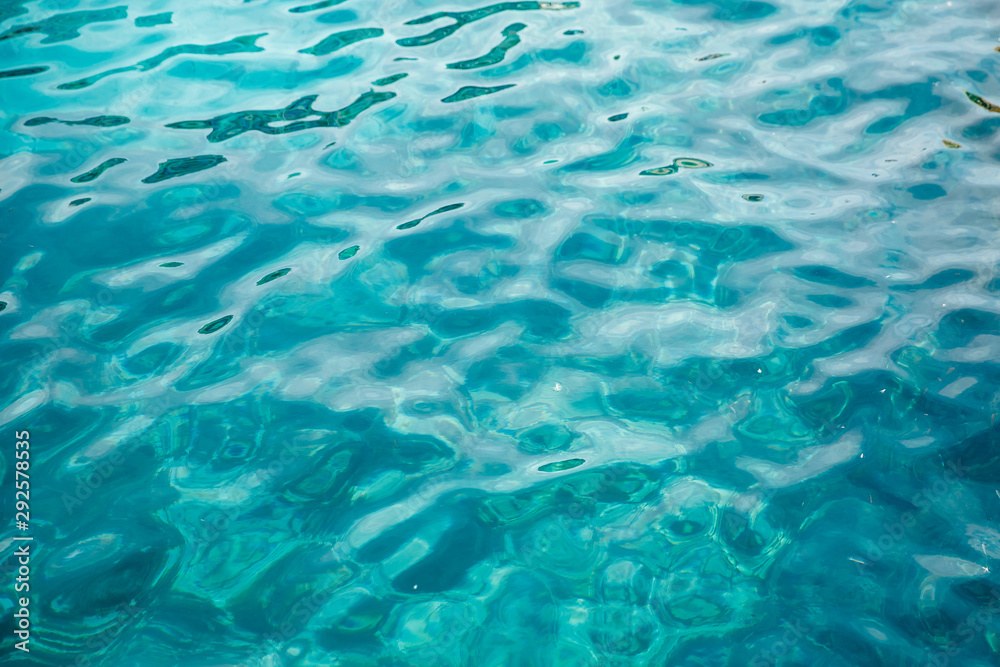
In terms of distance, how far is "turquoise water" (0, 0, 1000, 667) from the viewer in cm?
214

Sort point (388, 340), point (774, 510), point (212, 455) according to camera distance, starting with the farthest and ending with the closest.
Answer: point (388, 340) → point (212, 455) → point (774, 510)

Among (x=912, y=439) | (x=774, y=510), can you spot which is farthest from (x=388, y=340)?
(x=912, y=439)

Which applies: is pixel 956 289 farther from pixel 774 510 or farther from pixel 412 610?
pixel 412 610

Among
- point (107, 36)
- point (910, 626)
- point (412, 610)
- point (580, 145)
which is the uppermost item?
point (107, 36)

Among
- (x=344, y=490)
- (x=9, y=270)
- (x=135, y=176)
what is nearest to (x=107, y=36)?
(x=135, y=176)

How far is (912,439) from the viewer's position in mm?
2514

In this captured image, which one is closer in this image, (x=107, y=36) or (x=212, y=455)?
(x=212, y=455)

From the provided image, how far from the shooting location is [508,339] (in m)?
2.88

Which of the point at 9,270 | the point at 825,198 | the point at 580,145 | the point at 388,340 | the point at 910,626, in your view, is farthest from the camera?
the point at 580,145

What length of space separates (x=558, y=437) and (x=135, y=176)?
8.63 ft

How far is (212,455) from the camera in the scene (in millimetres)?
2504

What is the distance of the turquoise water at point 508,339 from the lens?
7.02 feet

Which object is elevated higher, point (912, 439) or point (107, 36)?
point (107, 36)

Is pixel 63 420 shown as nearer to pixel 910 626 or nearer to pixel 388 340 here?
pixel 388 340
